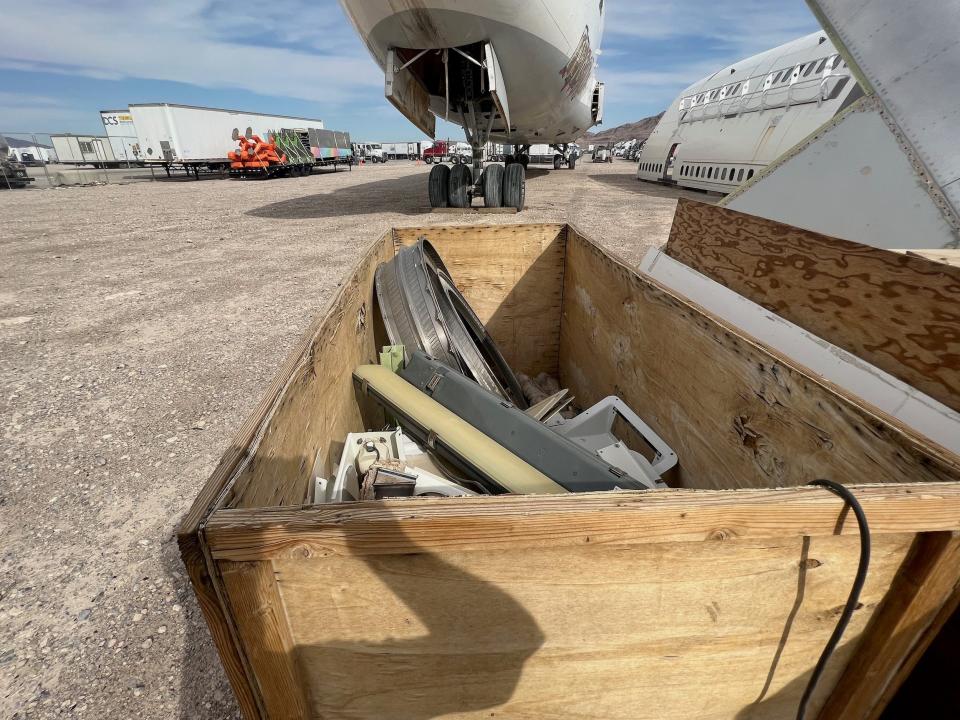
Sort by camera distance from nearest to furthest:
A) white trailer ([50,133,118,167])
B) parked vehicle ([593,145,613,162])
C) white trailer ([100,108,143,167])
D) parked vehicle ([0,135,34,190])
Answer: parked vehicle ([0,135,34,190])
white trailer ([100,108,143,167])
white trailer ([50,133,118,167])
parked vehicle ([593,145,613,162])

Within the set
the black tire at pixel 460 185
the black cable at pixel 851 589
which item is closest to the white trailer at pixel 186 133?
the black tire at pixel 460 185

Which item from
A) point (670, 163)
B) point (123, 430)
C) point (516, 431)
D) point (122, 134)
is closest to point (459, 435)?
point (516, 431)

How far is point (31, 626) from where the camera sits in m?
1.64

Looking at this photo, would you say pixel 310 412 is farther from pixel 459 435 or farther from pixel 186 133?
pixel 186 133

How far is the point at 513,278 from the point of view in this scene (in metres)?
3.43

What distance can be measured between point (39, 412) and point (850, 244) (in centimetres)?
473

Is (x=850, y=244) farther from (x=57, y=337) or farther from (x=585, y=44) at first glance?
(x=585, y=44)

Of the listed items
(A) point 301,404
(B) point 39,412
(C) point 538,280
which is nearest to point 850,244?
(C) point 538,280

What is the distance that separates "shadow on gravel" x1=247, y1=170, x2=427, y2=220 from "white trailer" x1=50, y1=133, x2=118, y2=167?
73.6 ft

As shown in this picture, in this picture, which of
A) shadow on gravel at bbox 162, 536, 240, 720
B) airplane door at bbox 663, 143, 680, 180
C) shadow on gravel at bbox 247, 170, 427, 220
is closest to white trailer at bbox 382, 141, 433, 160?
airplane door at bbox 663, 143, 680, 180

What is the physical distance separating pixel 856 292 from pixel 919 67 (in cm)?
247

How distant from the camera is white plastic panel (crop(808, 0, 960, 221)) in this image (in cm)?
266

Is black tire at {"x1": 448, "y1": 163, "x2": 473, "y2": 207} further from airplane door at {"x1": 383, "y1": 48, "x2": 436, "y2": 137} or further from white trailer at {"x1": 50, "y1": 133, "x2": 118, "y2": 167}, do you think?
white trailer at {"x1": 50, "y1": 133, "x2": 118, "y2": 167}

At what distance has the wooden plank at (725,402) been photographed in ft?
3.26
